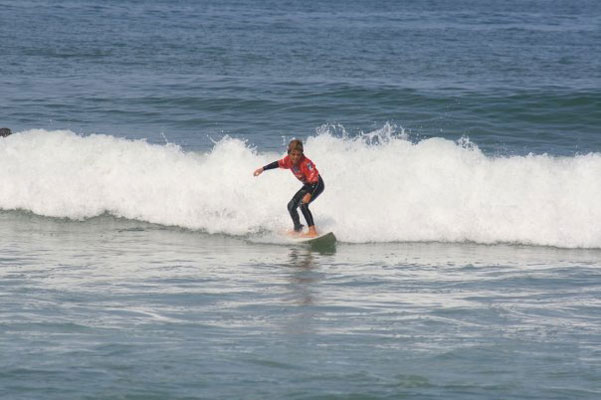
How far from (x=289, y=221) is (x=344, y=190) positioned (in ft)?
3.21

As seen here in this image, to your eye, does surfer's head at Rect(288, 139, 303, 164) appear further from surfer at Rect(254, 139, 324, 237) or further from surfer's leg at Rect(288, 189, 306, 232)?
surfer's leg at Rect(288, 189, 306, 232)

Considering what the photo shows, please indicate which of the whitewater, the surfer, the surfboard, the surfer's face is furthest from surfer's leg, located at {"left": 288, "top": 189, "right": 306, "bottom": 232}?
the whitewater

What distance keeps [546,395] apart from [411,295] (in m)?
3.40

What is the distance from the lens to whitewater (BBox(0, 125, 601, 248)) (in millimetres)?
16156

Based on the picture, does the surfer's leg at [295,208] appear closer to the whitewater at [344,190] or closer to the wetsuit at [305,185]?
the wetsuit at [305,185]

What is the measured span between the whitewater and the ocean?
0.13ft

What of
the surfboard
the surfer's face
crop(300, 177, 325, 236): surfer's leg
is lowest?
the surfboard

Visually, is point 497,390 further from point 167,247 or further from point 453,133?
point 453,133

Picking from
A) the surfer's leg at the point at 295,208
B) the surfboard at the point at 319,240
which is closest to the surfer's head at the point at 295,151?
the surfer's leg at the point at 295,208

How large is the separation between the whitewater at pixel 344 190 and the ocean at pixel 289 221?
0.13 ft

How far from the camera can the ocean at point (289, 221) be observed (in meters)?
8.85

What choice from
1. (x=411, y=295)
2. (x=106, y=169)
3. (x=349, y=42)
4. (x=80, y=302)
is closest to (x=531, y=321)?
(x=411, y=295)

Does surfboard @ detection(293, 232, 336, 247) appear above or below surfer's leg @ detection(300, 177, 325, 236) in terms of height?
below

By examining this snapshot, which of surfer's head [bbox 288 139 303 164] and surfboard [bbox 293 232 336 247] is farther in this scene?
surfboard [bbox 293 232 336 247]
